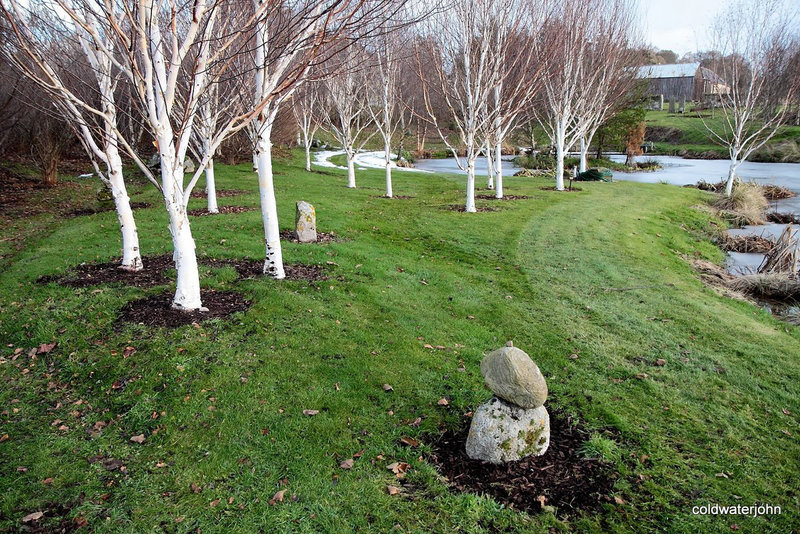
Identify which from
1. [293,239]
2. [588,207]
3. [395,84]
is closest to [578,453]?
[293,239]

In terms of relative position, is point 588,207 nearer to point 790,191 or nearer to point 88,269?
point 790,191

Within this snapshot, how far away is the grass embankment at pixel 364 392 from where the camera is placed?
3.88 m

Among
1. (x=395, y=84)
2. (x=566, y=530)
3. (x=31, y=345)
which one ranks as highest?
(x=395, y=84)

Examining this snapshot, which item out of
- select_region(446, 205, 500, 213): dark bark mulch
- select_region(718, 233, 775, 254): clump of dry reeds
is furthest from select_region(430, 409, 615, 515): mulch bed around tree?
select_region(718, 233, 775, 254): clump of dry reeds

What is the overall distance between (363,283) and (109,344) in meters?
4.00

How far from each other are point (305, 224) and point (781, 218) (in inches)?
706

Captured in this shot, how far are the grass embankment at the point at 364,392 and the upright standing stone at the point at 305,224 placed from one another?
768 millimetres

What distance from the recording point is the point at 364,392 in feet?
17.9

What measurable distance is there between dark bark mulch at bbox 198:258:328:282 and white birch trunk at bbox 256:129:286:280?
0.79ft

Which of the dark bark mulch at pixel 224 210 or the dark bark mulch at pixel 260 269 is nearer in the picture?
the dark bark mulch at pixel 260 269

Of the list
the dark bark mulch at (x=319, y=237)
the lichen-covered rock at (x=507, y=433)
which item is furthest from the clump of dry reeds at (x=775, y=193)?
the lichen-covered rock at (x=507, y=433)

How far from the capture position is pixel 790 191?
74.9 ft

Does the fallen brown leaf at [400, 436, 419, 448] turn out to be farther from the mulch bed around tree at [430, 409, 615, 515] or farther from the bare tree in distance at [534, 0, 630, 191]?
the bare tree in distance at [534, 0, 630, 191]

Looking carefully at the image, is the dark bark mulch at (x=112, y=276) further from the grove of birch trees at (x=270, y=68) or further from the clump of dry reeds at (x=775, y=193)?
the clump of dry reeds at (x=775, y=193)
